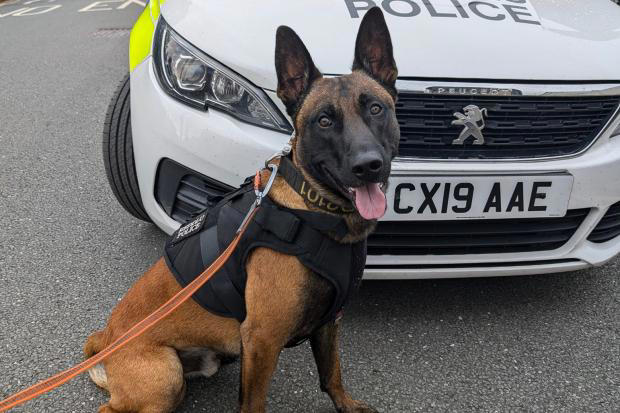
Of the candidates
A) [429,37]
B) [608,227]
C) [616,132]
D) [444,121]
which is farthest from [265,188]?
[608,227]

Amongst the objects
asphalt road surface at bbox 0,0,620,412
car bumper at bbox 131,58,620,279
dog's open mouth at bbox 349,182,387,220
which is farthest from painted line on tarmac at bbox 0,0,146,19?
dog's open mouth at bbox 349,182,387,220

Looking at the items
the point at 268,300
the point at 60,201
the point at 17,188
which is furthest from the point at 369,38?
the point at 17,188

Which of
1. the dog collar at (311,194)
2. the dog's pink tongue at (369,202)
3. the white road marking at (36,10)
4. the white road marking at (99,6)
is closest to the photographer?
the dog's pink tongue at (369,202)

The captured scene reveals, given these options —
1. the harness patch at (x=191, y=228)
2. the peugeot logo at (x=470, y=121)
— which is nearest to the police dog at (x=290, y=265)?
the harness patch at (x=191, y=228)

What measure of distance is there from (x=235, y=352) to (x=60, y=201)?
2.34 meters

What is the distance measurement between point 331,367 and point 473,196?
863 millimetres

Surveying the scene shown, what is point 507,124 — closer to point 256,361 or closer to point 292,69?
point 292,69

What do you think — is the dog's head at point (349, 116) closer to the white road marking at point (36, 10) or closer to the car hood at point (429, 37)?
the car hood at point (429, 37)

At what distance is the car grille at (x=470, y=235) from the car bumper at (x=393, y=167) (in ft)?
0.10

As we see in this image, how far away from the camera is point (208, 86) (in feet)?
8.50

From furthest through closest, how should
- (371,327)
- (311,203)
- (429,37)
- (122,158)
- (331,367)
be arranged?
(122,158) → (371,327) → (429,37) → (331,367) → (311,203)

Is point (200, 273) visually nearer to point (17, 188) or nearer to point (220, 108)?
point (220, 108)

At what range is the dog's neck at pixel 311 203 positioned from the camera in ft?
6.58

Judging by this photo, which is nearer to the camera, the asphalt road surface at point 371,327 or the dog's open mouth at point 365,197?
the dog's open mouth at point 365,197
